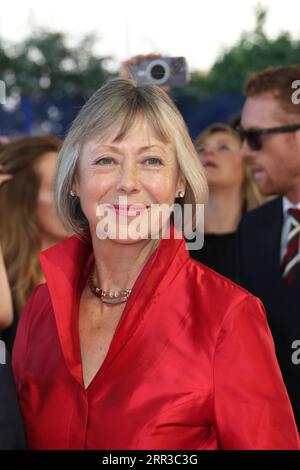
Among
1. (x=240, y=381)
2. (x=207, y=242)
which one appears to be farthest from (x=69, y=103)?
(x=240, y=381)

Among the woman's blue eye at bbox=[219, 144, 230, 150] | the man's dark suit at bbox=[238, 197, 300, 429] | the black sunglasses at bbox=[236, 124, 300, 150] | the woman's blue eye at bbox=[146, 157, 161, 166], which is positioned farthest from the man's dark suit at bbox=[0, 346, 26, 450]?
the woman's blue eye at bbox=[219, 144, 230, 150]

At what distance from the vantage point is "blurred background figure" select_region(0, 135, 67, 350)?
4254mm

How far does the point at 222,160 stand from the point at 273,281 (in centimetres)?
224

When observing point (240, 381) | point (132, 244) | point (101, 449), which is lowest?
point (101, 449)

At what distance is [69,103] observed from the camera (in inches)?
349

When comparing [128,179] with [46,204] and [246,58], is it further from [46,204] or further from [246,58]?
[246,58]

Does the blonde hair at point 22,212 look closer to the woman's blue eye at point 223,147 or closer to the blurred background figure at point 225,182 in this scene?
the blurred background figure at point 225,182

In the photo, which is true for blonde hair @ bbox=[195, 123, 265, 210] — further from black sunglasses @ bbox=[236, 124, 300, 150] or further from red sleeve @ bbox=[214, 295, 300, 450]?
red sleeve @ bbox=[214, 295, 300, 450]

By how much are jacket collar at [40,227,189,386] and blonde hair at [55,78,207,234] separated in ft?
0.65

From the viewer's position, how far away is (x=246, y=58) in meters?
26.5

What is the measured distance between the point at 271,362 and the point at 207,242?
292cm
